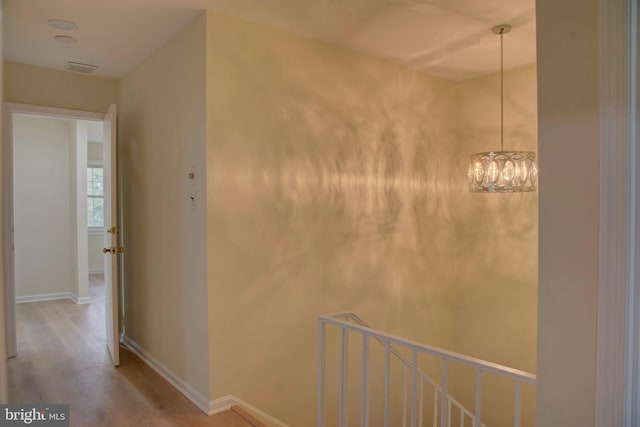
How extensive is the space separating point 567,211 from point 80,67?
407 cm

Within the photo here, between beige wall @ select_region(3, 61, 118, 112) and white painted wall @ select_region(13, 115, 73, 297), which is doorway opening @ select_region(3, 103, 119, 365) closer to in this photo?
white painted wall @ select_region(13, 115, 73, 297)

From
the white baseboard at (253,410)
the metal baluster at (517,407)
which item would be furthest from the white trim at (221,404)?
the metal baluster at (517,407)

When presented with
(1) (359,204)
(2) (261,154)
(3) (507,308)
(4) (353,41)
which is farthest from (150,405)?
(3) (507,308)

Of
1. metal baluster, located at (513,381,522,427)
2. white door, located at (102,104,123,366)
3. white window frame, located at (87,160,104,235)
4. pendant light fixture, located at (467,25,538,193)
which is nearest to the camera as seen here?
metal baluster, located at (513,381,522,427)

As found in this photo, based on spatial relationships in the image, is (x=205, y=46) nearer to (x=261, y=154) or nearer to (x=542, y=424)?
(x=261, y=154)

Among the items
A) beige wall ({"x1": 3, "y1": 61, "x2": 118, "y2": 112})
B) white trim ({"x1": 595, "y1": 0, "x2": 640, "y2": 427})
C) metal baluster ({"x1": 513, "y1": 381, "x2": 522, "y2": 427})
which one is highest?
beige wall ({"x1": 3, "y1": 61, "x2": 118, "y2": 112})

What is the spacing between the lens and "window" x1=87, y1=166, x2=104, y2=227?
333 inches

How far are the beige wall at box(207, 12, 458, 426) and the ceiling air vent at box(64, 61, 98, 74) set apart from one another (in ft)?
5.56

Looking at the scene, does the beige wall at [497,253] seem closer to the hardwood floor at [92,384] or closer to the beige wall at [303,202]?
the beige wall at [303,202]

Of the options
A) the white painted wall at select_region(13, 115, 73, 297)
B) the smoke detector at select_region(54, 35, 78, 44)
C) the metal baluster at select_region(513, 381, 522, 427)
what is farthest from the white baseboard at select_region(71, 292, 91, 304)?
the metal baluster at select_region(513, 381, 522, 427)

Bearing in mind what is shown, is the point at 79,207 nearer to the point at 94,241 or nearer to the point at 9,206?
the point at 9,206

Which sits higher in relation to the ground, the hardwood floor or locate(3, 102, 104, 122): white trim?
locate(3, 102, 104, 122): white trim

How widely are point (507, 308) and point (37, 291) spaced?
19.9 ft

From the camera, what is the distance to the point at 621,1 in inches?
49.1
